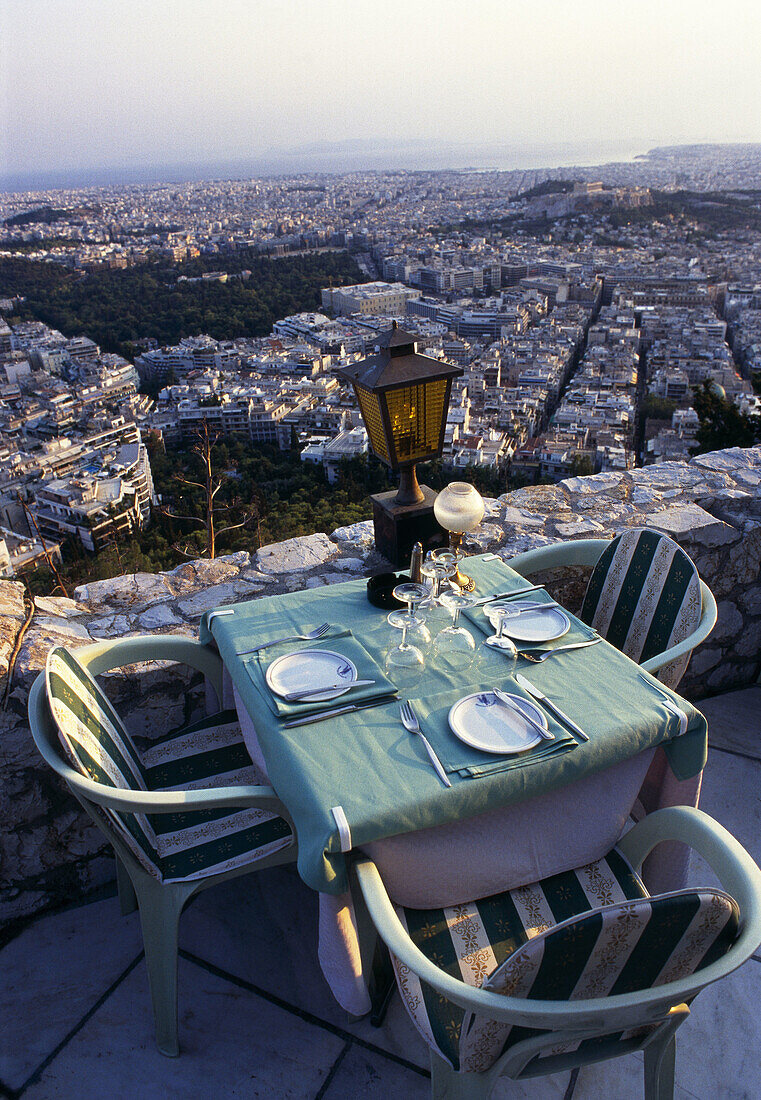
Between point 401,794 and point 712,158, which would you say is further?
point 712,158

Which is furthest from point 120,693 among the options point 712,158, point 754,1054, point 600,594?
point 712,158

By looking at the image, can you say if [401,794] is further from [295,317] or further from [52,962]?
[295,317]

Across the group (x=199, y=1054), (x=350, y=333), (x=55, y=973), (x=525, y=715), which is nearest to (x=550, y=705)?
(x=525, y=715)

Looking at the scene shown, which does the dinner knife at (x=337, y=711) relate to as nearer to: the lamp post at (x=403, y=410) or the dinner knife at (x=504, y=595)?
the dinner knife at (x=504, y=595)

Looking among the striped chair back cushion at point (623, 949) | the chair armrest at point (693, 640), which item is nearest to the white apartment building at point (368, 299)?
the chair armrest at point (693, 640)

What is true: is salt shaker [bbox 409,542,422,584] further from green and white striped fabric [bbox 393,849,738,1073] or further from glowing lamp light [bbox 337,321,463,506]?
green and white striped fabric [bbox 393,849,738,1073]

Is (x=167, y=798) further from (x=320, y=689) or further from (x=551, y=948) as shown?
(x=551, y=948)
